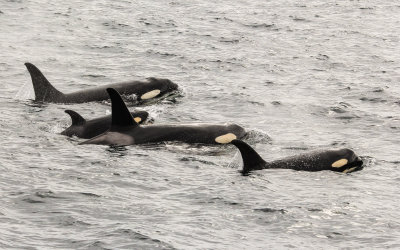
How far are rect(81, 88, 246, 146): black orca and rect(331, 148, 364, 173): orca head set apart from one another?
2.89 m

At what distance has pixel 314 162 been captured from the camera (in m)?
17.7

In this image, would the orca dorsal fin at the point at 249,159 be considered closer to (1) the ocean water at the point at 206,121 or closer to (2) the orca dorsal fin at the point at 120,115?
(1) the ocean water at the point at 206,121

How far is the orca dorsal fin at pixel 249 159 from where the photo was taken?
56.0ft

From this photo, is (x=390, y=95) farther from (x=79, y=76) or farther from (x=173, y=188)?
(x=173, y=188)

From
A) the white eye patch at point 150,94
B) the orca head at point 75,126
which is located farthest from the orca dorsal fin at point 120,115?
the white eye patch at point 150,94

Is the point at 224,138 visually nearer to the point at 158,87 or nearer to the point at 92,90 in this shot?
the point at 158,87

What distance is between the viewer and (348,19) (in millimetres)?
39938

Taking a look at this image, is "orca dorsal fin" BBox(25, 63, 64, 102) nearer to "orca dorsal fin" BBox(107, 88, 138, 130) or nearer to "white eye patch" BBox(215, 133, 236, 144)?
"orca dorsal fin" BBox(107, 88, 138, 130)

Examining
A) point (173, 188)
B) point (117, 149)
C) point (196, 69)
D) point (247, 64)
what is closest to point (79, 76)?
point (196, 69)

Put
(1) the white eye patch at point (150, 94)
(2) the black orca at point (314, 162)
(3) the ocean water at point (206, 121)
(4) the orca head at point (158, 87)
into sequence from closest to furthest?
(3) the ocean water at point (206, 121)
(2) the black orca at point (314, 162)
(1) the white eye patch at point (150, 94)
(4) the orca head at point (158, 87)

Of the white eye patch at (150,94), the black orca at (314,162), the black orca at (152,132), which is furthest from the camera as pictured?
the white eye patch at (150,94)

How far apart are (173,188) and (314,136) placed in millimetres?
6064

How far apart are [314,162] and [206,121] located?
16.5 feet

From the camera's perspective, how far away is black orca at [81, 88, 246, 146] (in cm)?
1878
